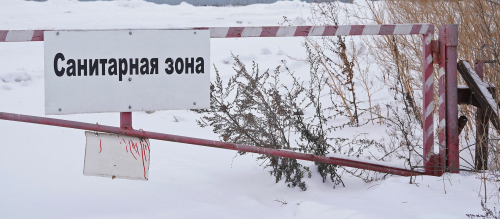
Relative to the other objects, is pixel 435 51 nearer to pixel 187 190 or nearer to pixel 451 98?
pixel 451 98

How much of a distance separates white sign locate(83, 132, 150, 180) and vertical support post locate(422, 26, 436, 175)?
6.75 ft

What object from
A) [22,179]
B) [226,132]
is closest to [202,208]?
[226,132]

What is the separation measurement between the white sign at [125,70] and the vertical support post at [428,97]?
165 cm

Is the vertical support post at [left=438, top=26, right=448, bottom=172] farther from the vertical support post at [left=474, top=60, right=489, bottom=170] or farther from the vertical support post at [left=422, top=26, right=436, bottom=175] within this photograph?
the vertical support post at [left=474, top=60, right=489, bottom=170]

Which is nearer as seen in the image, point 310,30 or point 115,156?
point 115,156

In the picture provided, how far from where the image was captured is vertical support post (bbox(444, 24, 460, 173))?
3.23 m

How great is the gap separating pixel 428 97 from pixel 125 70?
2193 mm

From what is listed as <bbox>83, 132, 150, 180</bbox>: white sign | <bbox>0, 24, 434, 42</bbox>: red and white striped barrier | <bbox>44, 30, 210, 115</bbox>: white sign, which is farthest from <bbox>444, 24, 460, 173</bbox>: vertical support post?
<bbox>83, 132, 150, 180</bbox>: white sign

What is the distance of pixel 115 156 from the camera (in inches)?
110

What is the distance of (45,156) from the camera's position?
167 inches

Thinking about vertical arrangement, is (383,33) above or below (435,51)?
above

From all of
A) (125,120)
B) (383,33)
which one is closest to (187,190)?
(125,120)

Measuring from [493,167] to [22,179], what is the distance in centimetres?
356

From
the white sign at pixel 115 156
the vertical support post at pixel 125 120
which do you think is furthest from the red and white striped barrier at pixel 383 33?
the white sign at pixel 115 156
